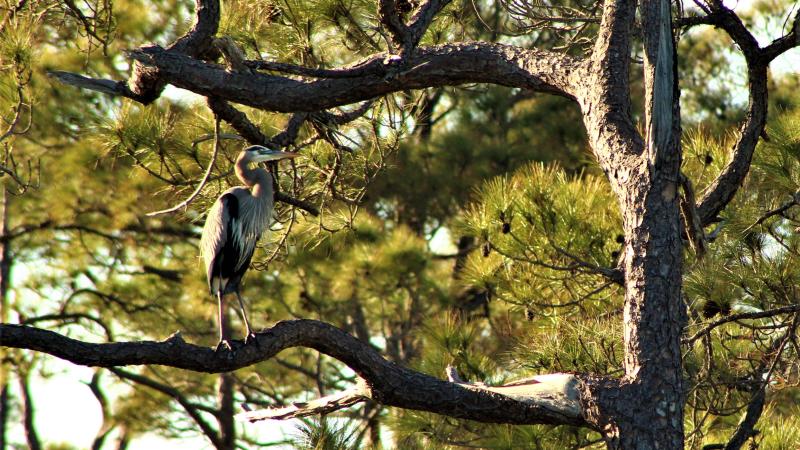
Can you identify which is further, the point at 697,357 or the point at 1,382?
the point at 1,382

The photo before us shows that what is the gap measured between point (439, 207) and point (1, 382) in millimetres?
3788

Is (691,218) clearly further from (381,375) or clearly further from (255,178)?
(255,178)

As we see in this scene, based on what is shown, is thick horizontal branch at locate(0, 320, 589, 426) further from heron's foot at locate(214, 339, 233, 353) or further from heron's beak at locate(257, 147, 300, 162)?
heron's beak at locate(257, 147, 300, 162)

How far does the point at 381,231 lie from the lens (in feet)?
25.4

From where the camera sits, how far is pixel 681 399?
9.27 ft

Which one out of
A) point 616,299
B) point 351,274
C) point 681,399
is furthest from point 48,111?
point 681,399

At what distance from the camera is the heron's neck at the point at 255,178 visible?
4.06m

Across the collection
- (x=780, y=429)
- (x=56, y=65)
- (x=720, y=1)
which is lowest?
(x=780, y=429)

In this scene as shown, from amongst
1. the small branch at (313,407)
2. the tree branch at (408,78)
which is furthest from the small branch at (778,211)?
the small branch at (313,407)

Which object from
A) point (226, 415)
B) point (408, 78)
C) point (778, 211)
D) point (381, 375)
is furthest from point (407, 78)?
point (226, 415)

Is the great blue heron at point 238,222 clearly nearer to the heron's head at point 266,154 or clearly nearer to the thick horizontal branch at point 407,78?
the heron's head at point 266,154

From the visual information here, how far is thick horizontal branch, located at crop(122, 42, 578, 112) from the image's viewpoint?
3.05 metres

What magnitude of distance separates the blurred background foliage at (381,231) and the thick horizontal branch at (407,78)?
1.56 ft

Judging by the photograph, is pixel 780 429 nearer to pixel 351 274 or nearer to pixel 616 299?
pixel 616 299
